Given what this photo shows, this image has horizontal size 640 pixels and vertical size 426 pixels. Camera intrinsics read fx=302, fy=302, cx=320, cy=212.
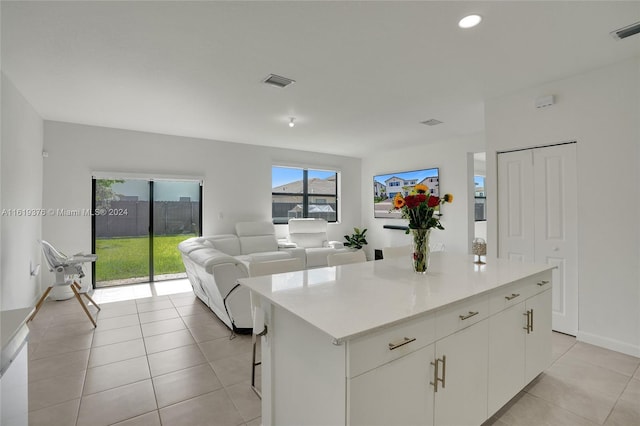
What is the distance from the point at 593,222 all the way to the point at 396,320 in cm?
282

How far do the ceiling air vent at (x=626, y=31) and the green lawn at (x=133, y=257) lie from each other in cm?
586

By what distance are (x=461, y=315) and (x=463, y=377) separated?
313 millimetres

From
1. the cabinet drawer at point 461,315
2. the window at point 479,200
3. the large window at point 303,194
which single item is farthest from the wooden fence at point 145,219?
the window at point 479,200

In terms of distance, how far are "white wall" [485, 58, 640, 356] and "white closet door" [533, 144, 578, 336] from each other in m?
0.07

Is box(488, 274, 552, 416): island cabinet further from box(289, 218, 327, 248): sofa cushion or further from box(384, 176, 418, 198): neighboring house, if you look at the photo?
box(289, 218, 327, 248): sofa cushion

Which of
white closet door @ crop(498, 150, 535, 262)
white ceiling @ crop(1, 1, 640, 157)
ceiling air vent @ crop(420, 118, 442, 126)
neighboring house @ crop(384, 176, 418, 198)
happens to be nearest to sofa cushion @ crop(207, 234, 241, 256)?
white ceiling @ crop(1, 1, 640, 157)

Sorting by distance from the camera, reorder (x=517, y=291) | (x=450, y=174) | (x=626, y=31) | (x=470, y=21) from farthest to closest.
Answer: (x=450, y=174)
(x=626, y=31)
(x=470, y=21)
(x=517, y=291)

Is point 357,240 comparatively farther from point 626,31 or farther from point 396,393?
point 396,393

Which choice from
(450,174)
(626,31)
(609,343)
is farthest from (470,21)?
(450,174)

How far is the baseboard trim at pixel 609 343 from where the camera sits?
2617 mm

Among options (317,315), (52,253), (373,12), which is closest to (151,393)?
(317,315)

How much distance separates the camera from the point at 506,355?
1819mm

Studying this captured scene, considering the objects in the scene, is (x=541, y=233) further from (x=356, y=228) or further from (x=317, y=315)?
(x=356, y=228)

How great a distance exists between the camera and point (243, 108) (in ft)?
12.6
